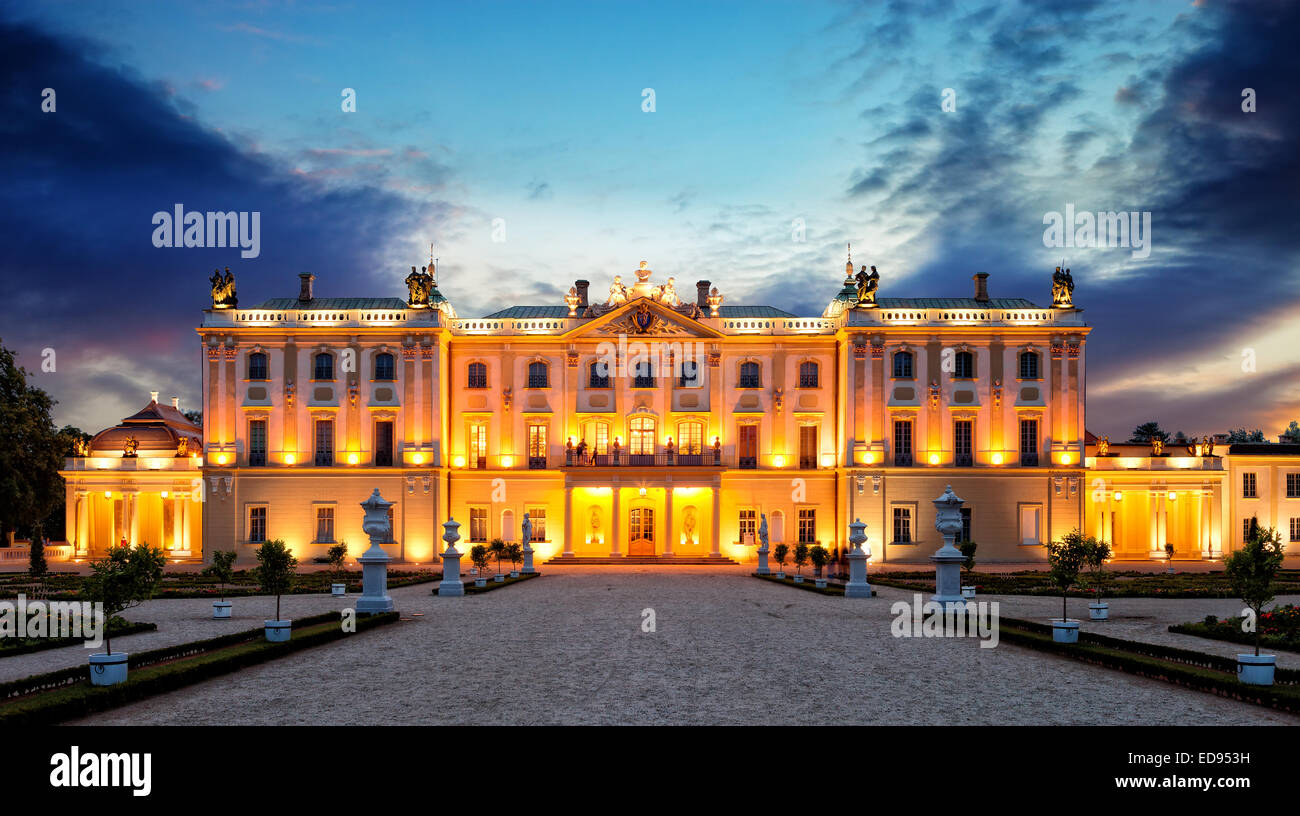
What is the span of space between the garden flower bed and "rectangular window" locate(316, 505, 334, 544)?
3809cm

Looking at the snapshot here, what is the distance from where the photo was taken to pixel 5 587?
99.6ft

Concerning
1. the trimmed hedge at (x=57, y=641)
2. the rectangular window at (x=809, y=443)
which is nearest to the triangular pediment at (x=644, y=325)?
the rectangular window at (x=809, y=443)

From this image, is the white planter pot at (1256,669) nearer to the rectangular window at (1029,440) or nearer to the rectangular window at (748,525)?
the rectangular window at (748,525)

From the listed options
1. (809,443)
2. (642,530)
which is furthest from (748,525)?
(642,530)

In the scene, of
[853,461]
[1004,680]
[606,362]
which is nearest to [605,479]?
[606,362]

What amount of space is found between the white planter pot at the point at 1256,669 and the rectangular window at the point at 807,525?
3629cm

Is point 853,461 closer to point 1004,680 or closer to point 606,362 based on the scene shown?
point 606,362

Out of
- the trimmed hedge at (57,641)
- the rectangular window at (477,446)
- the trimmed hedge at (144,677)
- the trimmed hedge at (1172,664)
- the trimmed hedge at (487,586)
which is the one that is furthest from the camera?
the rectangular window at (477,446)

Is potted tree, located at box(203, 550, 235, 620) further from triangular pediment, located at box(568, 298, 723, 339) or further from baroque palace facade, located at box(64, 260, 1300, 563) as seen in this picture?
triangular pediment, located at box(568, 298, 723, 339)

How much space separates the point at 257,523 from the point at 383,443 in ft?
23.5

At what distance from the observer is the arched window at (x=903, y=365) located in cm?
4872

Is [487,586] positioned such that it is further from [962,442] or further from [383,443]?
[962,442]

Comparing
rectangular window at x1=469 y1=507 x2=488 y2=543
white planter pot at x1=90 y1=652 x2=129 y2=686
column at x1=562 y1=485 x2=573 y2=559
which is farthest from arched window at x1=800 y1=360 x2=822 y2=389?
white planter pot at x1=90 y1=652 x2=129 y2=686

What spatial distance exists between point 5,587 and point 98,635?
47.5 feet
